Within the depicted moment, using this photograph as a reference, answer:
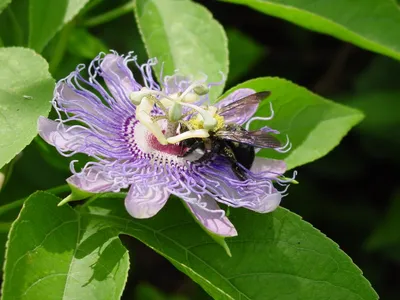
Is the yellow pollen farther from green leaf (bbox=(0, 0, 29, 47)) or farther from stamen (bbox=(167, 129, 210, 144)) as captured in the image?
green leaf (bbox=(0, 0, 29, 47))

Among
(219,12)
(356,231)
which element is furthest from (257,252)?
(219,12)

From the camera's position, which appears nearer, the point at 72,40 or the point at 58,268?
the point at 58,268

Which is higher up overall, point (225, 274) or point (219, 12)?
point (225, 274)

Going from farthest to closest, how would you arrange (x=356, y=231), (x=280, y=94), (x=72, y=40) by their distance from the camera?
(x=356, y=231)
(x=72, y=40)
(x=280, y=94)

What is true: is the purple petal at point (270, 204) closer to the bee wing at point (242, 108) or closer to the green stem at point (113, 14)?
the bee wing at point (242, 108)

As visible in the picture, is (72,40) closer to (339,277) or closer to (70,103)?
(70,103)

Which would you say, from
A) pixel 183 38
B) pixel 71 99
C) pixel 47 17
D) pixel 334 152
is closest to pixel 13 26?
pixel 47 17
